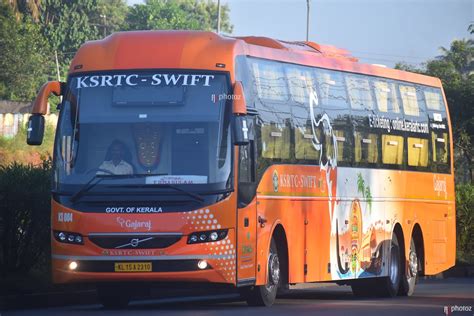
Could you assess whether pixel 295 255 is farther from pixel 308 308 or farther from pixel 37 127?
pixel 37 127

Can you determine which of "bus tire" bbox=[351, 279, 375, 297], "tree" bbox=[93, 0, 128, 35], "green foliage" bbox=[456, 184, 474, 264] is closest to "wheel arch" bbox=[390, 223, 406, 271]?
"bus tire" bbox=[351, 279, 375, 297]

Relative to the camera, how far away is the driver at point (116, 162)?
55.6 feet

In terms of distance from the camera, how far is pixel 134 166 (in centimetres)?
1694

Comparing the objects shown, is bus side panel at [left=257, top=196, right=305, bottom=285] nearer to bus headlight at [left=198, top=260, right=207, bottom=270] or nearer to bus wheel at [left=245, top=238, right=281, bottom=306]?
bus wheel at [left=245, top=238, right=281, bottom=306]

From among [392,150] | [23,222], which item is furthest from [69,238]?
[392,150]

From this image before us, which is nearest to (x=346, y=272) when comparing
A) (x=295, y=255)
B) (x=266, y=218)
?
(x=295, y=255)

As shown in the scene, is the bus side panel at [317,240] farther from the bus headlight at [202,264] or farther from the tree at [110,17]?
the tree at [110,17]

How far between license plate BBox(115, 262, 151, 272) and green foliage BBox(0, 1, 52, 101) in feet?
185

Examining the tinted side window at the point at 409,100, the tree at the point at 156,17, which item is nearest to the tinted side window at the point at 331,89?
the tinted side window at the point at 409,100

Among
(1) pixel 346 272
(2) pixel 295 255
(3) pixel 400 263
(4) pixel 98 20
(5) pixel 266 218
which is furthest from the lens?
(4) pixel 98 20

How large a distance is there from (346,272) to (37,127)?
677 cm

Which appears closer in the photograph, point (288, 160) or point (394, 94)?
point (288, 160)

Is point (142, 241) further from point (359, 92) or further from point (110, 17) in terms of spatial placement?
point (110, 17)

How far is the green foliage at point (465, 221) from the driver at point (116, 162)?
2148 cm
